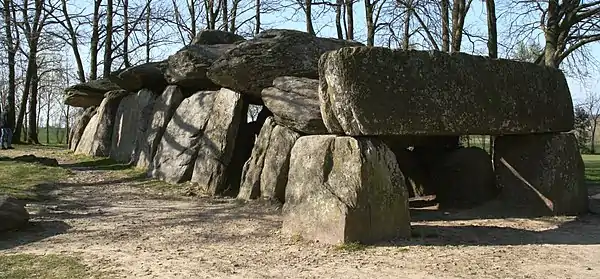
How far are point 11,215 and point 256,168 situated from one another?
3.80 meters

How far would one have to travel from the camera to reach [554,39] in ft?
45.7

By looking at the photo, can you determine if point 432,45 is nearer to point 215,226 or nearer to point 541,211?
point 541,211

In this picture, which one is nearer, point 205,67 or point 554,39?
point 205,67

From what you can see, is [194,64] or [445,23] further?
[445,23]

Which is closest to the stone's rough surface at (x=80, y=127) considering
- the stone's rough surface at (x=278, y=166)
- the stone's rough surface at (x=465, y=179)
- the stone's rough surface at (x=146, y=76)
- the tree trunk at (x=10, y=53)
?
the tree trunk at (x=10, y=53)

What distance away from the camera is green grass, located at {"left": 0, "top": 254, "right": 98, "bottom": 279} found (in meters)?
4.82

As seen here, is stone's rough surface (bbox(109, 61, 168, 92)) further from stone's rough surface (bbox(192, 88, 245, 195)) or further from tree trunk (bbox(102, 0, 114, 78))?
tree trunk (bbox(102, 0, 114, 78))

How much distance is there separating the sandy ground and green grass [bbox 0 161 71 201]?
0.92 metres

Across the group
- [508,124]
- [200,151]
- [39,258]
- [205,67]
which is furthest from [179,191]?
[508,124]

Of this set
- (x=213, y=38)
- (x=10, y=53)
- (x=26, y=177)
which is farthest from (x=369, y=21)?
(x=10, y=53)

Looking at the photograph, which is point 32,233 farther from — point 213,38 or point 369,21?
point 369,21

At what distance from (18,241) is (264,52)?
199 inches

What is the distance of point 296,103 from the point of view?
8266 mm

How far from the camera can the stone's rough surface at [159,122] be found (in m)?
12.4
